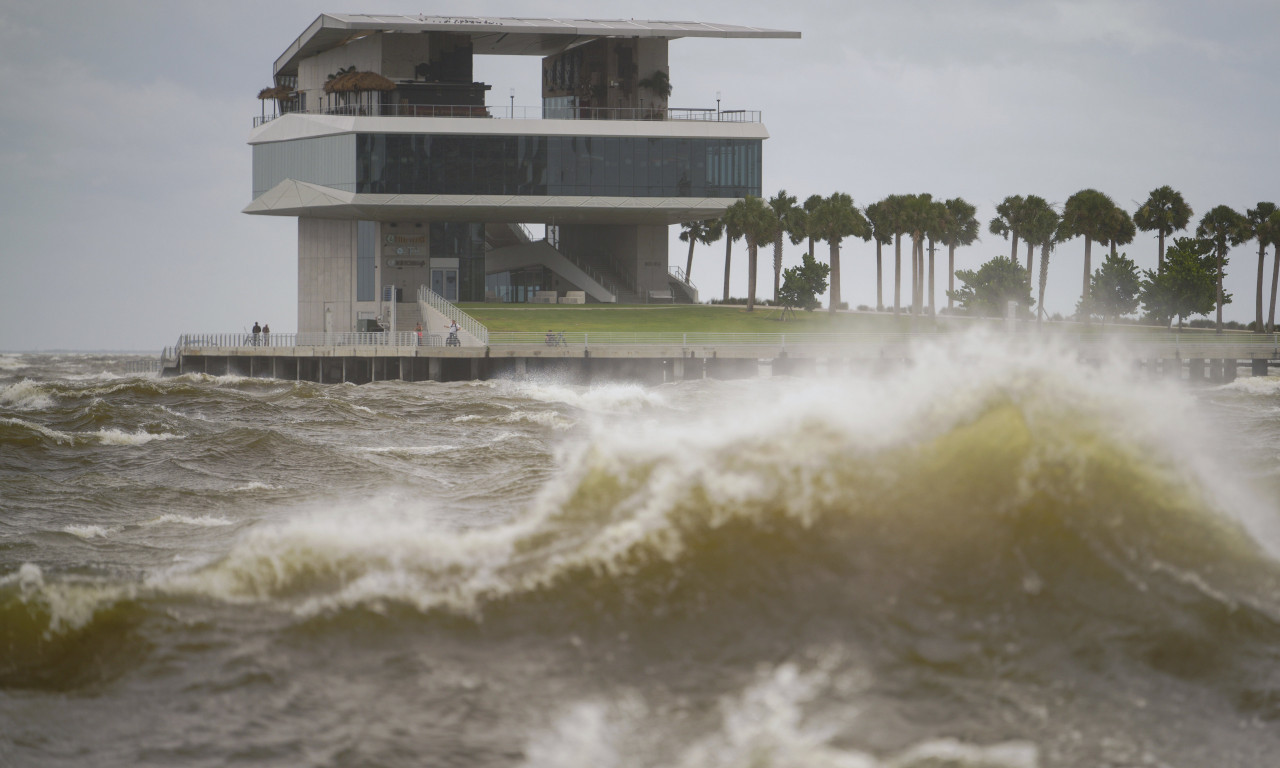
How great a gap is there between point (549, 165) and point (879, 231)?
2178cm

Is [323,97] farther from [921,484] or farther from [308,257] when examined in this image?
[921,484]

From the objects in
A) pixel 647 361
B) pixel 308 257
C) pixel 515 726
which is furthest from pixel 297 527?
pixel 308 257

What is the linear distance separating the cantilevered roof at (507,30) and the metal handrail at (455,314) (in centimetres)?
1461

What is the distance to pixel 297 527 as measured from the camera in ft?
23.2

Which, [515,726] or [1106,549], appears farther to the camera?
[1106,549]

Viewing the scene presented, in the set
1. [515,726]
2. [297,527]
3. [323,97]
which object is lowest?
[515,726]

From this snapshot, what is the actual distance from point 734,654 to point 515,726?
3.58ft

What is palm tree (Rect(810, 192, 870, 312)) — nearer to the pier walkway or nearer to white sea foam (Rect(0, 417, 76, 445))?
the pier walkway

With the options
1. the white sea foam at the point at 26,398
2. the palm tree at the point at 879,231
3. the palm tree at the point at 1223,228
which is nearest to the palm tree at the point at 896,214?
the palm tree at the point at 879,231

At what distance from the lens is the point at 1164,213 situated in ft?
266

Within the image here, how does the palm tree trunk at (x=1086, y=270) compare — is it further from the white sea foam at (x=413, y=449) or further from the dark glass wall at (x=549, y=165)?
the white sea foam at (x=413, y=449)

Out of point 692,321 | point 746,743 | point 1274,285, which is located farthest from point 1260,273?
point 746,743

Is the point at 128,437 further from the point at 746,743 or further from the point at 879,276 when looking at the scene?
the point at 879,276

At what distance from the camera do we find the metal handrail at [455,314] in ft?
159
